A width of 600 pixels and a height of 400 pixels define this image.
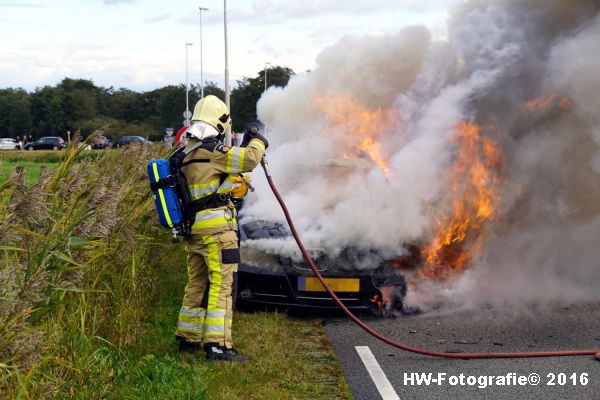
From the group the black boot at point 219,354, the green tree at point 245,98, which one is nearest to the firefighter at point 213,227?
the black boot at point 219,354

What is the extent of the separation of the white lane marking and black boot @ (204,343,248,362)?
3.17ft

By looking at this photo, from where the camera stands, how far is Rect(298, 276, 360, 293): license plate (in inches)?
283

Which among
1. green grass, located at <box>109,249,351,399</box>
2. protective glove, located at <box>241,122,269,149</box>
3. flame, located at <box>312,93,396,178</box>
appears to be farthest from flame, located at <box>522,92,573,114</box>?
protective glove, located at <box>241,122,269,149</box>

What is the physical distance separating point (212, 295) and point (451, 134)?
330cm

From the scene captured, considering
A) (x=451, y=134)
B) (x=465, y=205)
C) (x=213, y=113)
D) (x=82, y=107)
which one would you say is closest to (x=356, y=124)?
(x=451, y=134)

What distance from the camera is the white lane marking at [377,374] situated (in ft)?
17.1

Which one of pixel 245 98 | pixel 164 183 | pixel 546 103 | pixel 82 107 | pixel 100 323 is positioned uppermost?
pixel 82 107

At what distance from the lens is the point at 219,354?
5992 mm

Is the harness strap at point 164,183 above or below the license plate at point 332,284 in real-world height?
above

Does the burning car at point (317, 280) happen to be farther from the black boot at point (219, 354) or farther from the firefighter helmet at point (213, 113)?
the firefighter helmet at point (213, 113)

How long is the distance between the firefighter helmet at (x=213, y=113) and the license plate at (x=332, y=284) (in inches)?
68.2

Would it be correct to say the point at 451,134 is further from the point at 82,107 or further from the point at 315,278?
the point at 82,107

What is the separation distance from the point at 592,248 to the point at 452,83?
3179mm

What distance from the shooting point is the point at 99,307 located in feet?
18.9
